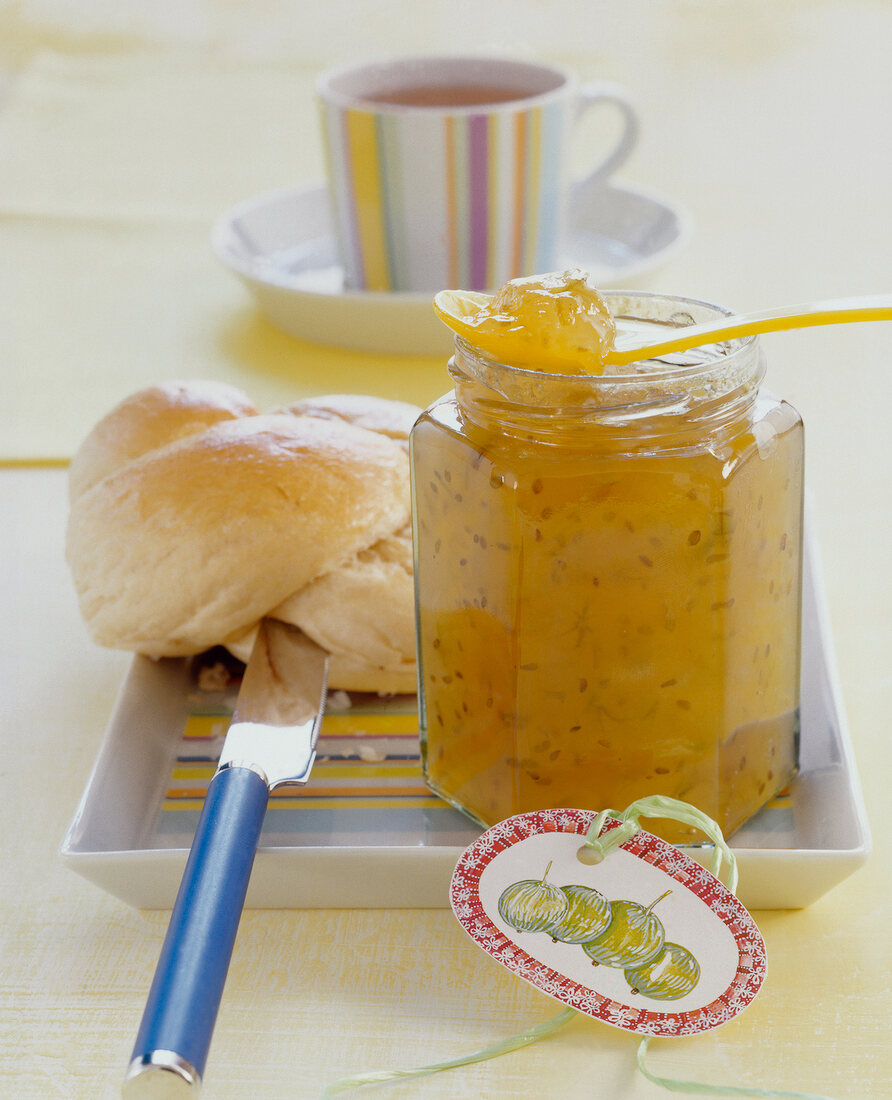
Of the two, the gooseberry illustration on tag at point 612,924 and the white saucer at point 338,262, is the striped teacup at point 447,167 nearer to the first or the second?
the white saucer at point 338,262

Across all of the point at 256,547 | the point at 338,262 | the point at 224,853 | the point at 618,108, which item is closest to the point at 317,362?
the point at 338,262

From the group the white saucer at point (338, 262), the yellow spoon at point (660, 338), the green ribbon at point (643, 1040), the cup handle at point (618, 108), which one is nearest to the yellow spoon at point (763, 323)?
the yellow spoon at point (660, 338)

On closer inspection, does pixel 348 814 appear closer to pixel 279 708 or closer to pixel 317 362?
pixel 279 708

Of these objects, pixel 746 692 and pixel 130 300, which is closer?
pixel 746 692

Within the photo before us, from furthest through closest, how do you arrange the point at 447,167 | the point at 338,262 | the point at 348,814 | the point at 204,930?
the point at 338,262 < the point at 447,167 < the point at 348,814 < the point at 204,930

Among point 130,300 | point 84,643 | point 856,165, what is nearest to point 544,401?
point 84,643

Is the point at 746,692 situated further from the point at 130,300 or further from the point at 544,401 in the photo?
the point at 130,300

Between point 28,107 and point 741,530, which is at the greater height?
point 741,530
